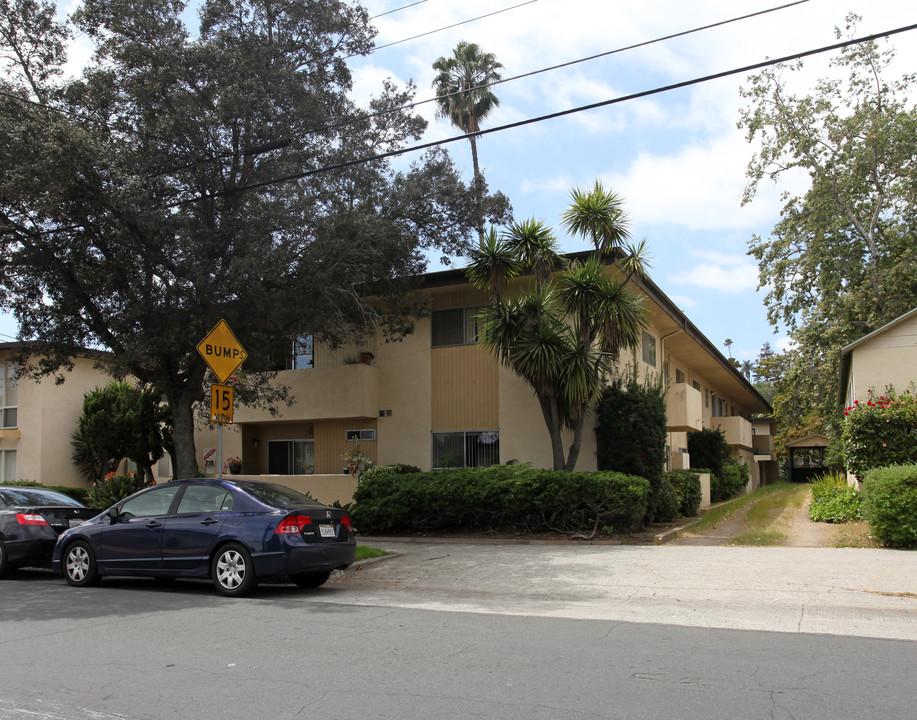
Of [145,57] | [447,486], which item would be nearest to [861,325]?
[447,486]

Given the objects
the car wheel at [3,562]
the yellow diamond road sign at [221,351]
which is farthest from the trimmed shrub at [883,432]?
the car wheel at [3,562]

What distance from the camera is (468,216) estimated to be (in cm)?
1736

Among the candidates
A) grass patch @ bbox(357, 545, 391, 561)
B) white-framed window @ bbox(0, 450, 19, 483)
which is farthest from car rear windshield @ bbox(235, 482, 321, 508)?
white-framed window @ bbox(0, 450, 19, 483)

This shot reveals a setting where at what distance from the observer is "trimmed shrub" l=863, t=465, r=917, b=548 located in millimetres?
11750

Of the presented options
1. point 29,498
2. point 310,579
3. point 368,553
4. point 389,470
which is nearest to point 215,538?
point 310,579

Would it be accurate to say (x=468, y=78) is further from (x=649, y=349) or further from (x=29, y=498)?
(x=29, y=498)

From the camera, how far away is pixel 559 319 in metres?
17.0

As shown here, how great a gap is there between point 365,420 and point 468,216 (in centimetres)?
641

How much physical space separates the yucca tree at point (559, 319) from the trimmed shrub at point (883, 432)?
4.63 meters

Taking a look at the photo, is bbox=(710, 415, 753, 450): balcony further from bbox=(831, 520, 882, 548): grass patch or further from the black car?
the black car

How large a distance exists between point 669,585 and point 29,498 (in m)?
10.0

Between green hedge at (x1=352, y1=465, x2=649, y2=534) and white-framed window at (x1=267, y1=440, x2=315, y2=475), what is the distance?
531 centimetres

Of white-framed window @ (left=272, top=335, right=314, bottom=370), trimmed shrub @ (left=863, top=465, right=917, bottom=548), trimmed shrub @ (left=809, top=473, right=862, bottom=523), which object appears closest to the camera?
trimmed shrub @ (left=863, top=465, right=917, bottom=548)

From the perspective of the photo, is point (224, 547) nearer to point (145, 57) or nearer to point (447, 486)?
point (447, 486)
